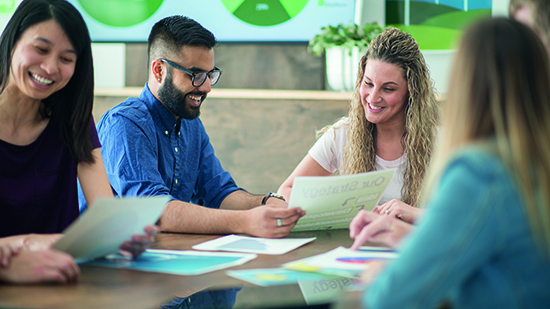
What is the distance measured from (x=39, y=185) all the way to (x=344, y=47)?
6.11ft

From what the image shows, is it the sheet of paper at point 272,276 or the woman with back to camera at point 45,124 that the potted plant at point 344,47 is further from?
the sheet of paper at point 272,276

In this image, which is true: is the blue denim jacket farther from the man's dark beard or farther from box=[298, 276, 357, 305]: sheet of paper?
the man's dark beard

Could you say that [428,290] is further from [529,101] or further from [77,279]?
[77,279]

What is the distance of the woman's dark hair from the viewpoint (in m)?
1.17

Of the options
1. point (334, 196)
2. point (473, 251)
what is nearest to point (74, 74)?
point (334, 196)

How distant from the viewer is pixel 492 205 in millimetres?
581

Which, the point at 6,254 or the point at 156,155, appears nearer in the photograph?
the point at 6,254

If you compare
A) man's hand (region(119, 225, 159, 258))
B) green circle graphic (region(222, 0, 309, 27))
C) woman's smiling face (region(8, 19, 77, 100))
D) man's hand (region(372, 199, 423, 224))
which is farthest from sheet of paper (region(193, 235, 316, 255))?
green circle graphic (region(222, 0, 309, 27))

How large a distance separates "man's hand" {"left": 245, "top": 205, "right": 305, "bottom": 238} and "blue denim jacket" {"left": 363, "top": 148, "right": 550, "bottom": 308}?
0.63 meters

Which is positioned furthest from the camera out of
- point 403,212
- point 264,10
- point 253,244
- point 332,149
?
point 264,10

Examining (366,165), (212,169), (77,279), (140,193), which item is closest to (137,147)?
(140,193)

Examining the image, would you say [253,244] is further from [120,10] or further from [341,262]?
[120,10]

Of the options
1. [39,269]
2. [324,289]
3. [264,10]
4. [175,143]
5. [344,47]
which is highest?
[264,10]

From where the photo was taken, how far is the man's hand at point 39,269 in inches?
31.6
